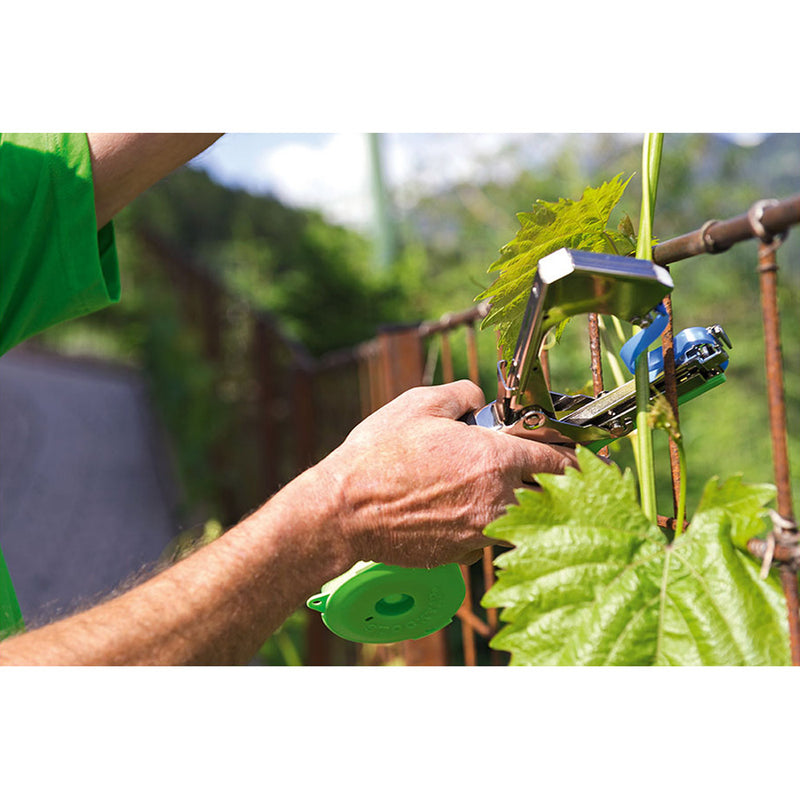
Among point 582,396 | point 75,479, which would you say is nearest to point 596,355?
point 582,396

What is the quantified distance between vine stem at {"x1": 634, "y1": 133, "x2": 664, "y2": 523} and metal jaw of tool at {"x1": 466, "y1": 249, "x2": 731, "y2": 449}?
3 centimetres

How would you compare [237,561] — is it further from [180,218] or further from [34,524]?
[180,218]

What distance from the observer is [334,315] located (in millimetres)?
4559

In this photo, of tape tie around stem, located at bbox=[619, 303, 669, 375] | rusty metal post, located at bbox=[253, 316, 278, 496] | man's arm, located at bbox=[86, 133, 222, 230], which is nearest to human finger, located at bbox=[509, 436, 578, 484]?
tape tie around stem, located at bbox=[619, 303, 669, 375]

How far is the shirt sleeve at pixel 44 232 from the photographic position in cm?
99

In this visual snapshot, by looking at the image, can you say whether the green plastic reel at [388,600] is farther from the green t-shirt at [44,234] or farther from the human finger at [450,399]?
the green t-shirt at [44,234]

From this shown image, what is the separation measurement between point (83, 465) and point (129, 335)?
1162 mm

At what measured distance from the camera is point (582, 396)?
656mm

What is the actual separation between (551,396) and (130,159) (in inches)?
29.2

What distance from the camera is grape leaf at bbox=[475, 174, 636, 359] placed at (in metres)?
0.59

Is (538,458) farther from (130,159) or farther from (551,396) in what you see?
(130,159)

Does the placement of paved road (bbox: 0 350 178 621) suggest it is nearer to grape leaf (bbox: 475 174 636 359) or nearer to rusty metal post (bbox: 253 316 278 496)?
rusty metal post (bbox: 253 316 278 496)

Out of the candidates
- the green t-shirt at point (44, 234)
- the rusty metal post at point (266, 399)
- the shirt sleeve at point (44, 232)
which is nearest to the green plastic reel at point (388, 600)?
the green t-shirt at point (44, 234)

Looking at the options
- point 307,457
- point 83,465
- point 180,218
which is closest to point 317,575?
point 307,457
